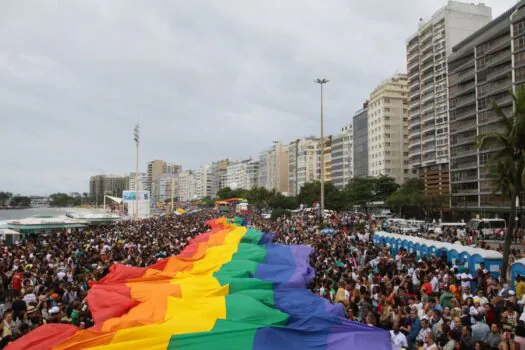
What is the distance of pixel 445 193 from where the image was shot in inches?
2756

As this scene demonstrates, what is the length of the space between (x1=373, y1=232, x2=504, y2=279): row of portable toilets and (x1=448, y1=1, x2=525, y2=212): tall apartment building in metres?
32.8

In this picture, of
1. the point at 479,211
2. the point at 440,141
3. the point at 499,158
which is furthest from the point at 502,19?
the point at 499,158

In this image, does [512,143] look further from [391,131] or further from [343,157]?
[343,157]

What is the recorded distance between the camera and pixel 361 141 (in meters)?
103

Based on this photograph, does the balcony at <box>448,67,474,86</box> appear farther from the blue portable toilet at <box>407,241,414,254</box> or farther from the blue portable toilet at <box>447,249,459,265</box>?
the blue portable toilet at <box>447,249,459,265</box>

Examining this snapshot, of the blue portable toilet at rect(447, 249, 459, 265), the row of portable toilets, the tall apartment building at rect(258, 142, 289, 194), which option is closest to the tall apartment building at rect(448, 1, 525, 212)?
the row of portable toilets

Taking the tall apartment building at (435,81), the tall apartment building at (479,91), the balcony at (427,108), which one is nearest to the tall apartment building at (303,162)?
the tall apartment building at (435,81)

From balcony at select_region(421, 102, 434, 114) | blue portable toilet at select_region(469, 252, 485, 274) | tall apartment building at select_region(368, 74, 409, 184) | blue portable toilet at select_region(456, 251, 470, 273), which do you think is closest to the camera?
blue portable toilet at select_region(469, 252, 485, 274)

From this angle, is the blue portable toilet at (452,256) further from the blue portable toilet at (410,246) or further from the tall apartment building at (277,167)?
the tall apartment building at (277,167)

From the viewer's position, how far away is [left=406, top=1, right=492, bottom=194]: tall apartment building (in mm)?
72312

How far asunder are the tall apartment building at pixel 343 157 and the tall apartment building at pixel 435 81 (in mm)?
29206

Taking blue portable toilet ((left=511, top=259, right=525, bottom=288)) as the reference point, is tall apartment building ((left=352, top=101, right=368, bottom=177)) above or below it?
above

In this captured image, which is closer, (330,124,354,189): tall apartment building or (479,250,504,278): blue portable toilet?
(479,250,504,278): blue portable toilet

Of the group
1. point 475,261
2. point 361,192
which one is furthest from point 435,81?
point 475,261
